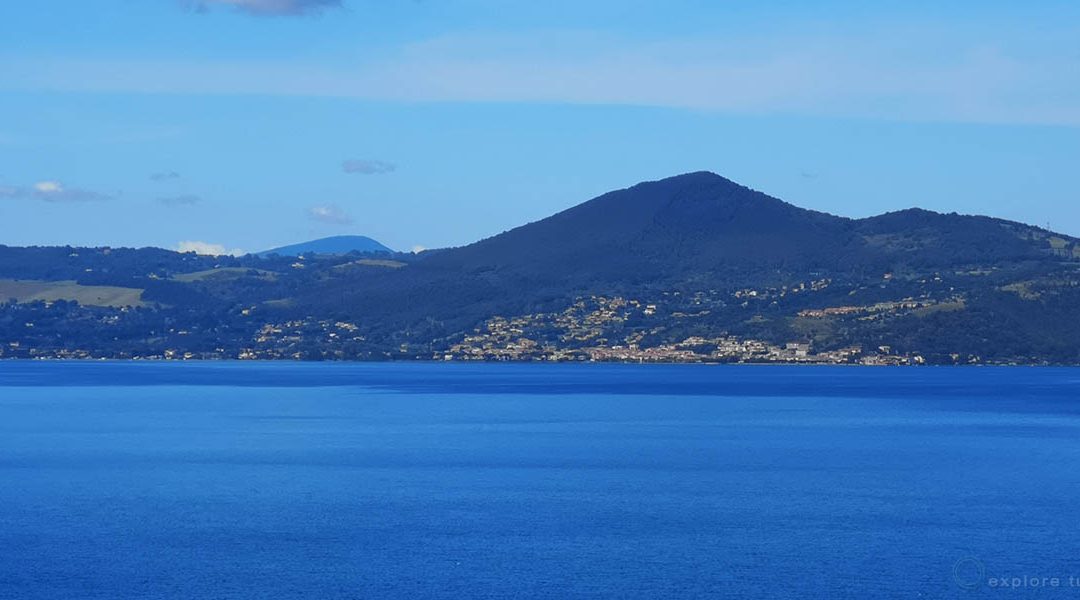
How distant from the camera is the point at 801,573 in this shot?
44.2 metres

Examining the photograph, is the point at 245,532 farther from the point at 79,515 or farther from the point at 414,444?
the point at 414,444

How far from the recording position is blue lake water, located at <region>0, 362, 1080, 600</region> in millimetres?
43531

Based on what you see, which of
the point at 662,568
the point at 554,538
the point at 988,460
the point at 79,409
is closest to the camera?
the point at 662,568

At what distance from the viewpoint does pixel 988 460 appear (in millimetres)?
77312

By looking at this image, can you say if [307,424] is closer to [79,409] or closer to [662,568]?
[79,409]

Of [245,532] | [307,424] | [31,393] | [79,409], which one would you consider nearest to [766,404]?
[307,424]

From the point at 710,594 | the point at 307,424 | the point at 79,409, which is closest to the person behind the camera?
the point at 710,594

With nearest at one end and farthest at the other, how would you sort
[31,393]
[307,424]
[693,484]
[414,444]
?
[693,484], [414,444], [307,424], [31,393]

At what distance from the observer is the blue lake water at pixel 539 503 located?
143ft

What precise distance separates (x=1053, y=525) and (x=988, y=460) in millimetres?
24950

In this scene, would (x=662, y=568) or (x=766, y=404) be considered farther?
(x=766, y=404)

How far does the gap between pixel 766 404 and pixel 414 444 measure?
48.9 metres

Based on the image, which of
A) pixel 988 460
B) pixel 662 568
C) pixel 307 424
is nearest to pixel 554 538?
pixel 662 568

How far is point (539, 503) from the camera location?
58.8 metres
